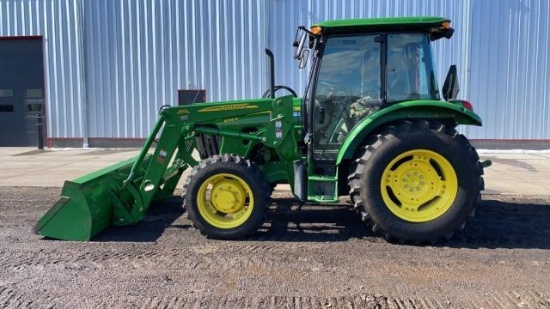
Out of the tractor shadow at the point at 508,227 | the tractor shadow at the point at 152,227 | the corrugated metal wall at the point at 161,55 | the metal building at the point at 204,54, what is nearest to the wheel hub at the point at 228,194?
the tractor shadow at the point at 152,227

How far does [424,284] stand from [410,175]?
129 centimetres

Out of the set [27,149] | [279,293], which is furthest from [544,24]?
[27,149]

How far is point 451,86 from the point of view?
4699mm

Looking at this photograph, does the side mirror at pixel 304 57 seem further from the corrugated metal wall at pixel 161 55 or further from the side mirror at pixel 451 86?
the corrugated metal wall at pixel 161 55

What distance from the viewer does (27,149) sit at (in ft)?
47.4

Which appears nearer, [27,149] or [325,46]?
[325,46]

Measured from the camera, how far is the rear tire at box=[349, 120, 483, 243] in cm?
430

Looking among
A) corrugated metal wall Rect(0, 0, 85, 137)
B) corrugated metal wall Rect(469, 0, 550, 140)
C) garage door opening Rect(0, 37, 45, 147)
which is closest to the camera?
corrugated metal wall Rect(469, 0, 550, 140)

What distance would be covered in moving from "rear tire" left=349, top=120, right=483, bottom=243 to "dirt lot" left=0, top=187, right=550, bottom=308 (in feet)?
0.77

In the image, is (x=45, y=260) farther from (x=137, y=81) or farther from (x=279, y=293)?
(x=137, y=81)

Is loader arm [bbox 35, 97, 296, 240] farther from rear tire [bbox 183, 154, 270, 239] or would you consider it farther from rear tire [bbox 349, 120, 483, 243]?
rear tire [bbox 349, 120, 483, 243]

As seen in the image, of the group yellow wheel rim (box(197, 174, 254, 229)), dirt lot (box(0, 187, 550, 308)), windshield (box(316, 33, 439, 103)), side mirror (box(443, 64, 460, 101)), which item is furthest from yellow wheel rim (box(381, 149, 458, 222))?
yellow wheel rim (box(197, 174, 254, 229))

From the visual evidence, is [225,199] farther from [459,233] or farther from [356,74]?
[459,233]

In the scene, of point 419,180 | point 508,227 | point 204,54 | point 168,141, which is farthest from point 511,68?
point 168,141
